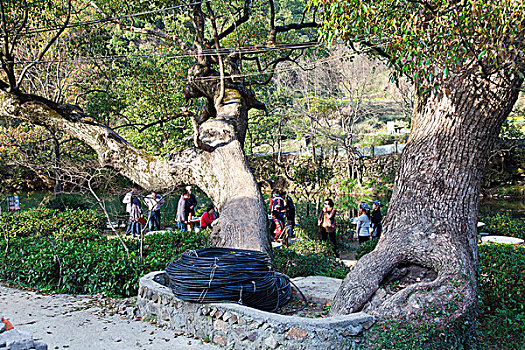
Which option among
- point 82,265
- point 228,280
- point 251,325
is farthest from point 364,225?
point 251,325

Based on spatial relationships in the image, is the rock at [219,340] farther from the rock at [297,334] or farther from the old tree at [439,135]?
the old tree at [439,135]

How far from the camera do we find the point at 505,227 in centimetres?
1152

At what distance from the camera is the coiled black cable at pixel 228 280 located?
5219 mm

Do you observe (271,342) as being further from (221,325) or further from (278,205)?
(278,205)

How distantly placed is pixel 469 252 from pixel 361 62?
1942 cm

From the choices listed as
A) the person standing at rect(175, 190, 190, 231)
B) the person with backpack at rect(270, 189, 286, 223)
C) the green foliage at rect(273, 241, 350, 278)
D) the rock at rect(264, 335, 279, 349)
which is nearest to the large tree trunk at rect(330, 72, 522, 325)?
the rock at rect(264, 335, 279, 349)

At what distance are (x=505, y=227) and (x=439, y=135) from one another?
290 inches

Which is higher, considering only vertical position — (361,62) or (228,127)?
(361,62)

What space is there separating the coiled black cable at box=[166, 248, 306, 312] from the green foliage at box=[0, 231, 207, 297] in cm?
181

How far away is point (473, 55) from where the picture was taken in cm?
544

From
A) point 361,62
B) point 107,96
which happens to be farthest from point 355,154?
point 107,96

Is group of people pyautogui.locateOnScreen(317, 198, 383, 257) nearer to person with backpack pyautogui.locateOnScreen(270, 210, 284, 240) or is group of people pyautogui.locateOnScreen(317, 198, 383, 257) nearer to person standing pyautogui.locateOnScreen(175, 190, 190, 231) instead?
person with backpack pyautogui.locateOnScreen(270, 210, 284, 240)

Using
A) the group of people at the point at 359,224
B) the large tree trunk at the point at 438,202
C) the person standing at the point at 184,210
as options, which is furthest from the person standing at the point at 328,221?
the large tree trunk at the point at 438,202

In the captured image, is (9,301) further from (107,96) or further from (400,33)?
(107,96)
